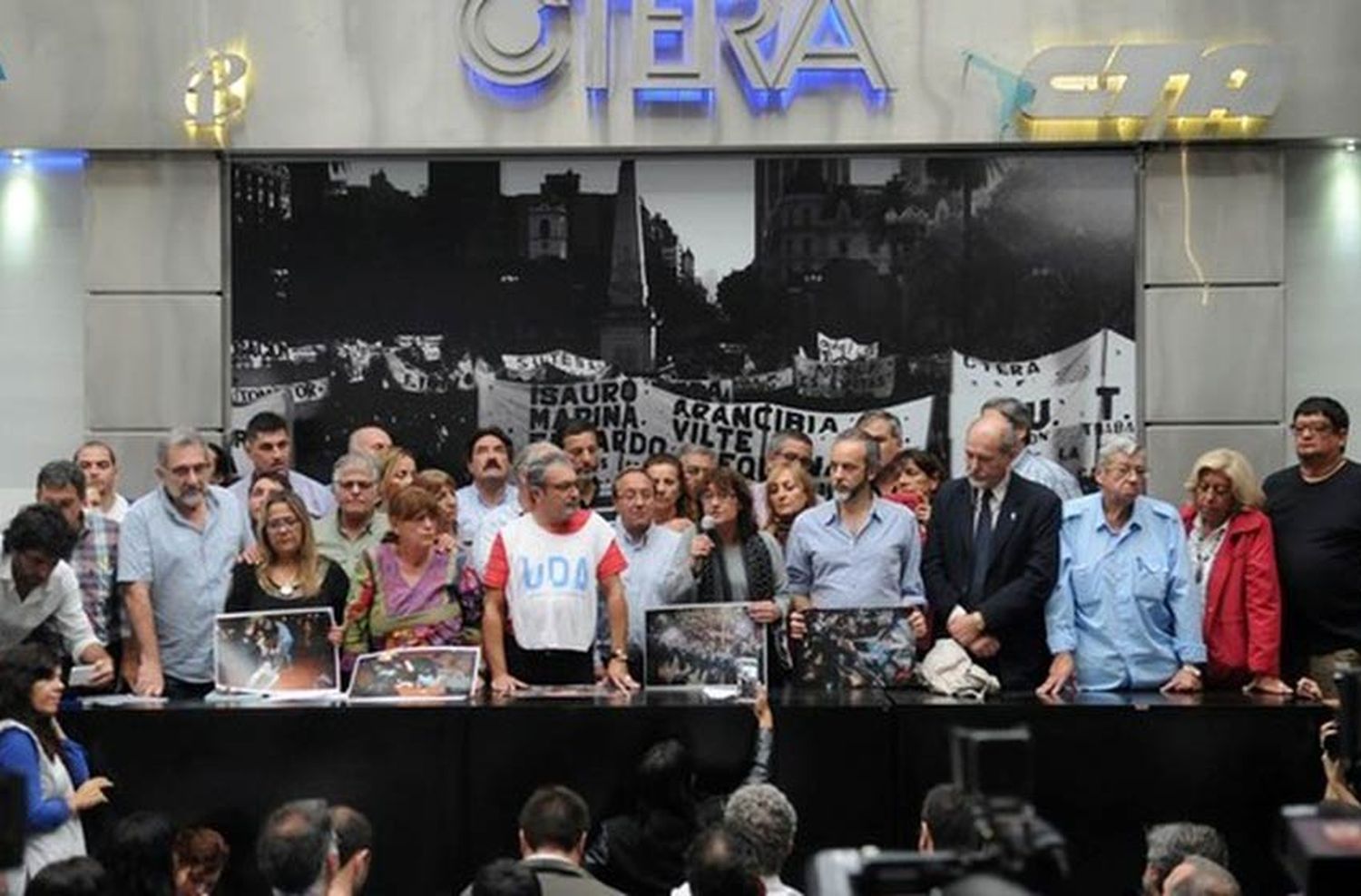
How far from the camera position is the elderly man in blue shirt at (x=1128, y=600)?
35.7 ft

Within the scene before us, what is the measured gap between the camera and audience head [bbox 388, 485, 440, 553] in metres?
10.7

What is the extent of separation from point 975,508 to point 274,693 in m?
3.34

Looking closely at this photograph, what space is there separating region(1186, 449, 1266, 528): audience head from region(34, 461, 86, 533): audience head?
17.3 feet

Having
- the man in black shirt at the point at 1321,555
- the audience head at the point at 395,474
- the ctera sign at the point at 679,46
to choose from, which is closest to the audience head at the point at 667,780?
the audience head at the point at 395,474

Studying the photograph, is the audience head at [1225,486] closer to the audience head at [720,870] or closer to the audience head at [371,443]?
the audience head at [720,870]

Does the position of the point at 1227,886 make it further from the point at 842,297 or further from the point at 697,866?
the point at 842,297

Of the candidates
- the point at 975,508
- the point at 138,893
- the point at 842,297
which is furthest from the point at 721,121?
the point at 138,893

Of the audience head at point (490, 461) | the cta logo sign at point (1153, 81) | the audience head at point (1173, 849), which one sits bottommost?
the audience head at point (1173, 849)

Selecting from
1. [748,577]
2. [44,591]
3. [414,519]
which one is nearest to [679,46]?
[748,577]

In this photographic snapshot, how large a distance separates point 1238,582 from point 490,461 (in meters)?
4.16

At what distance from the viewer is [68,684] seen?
10.7 m

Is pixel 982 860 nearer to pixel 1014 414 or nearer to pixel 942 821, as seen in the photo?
pixel 942 821

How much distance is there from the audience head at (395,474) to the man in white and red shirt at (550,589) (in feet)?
4.90

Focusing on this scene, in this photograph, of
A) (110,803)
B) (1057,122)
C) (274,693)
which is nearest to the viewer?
(110,803)
